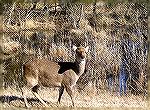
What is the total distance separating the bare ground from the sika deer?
0.35 meters

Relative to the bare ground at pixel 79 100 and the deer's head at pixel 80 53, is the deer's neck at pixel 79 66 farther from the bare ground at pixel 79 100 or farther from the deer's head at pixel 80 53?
the bare ground at pixel 79 100

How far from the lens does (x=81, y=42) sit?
11.8 m

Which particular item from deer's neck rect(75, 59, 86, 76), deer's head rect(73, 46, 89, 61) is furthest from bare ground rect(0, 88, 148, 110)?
deer's head rect(73, 46, 89, 61)

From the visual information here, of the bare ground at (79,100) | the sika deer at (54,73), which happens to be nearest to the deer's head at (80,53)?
the sika deer at (54,73)

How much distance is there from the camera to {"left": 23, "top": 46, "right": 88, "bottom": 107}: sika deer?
10484 mm

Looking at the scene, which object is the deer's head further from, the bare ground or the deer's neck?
the bare ground

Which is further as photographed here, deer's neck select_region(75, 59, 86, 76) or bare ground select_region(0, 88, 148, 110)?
bare ground select_region(0, 88, 148, 110)

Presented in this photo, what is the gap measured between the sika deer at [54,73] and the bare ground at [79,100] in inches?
13.6

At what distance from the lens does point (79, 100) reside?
11266 millimetres

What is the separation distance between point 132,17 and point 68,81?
242 cm

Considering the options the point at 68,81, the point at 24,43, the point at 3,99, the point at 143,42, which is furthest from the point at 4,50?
the point at 143,42

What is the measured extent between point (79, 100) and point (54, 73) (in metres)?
1.07

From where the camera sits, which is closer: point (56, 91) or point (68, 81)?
point (68, 81)

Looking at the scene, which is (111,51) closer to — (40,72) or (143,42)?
(143,42)
